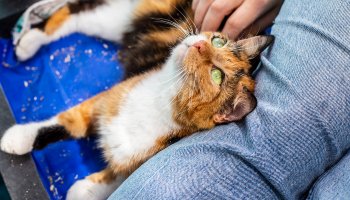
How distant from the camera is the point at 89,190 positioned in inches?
60.1

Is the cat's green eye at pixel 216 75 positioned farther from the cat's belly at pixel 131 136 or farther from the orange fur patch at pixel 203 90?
the cat's belly at pixel 131 136

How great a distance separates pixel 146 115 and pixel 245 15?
0.51 metres

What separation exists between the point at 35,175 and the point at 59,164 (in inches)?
8.6

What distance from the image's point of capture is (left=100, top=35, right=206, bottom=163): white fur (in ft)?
4.65

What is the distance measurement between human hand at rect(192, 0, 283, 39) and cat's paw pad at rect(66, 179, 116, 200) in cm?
73

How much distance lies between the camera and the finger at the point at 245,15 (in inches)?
53.8

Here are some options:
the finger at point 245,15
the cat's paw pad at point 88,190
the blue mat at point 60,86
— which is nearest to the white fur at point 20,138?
the blue mat at point 60,86

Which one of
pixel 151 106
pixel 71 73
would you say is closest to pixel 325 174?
pixel 151 106

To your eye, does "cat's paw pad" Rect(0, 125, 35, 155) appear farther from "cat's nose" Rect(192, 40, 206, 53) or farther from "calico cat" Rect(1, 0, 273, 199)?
"cat's nose" Rect(192, 40, 206, 53)

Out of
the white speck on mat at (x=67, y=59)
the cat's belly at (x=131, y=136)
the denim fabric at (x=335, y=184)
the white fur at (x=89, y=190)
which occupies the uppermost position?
the white speck on mat at (x=67, y=59)

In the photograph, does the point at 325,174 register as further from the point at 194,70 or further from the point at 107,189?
the point at 107,189

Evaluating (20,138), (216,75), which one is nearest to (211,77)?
(216,75)

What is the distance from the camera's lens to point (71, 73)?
1891 mm

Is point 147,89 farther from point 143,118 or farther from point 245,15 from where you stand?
point 245,15
